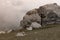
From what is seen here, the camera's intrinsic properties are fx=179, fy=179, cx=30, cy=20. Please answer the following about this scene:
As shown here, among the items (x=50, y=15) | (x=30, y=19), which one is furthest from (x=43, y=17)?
(x=30, y=19)

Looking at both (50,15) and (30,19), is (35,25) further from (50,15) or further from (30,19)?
(50,15)

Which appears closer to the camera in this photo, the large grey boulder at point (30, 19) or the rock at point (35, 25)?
the rock at point (35, 25)

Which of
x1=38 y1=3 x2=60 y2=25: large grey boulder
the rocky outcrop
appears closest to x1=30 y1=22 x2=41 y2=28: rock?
the rocky outcrop

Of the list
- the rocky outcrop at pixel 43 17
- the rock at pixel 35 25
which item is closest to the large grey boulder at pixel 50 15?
the rocky outcrop at pixel 43 17

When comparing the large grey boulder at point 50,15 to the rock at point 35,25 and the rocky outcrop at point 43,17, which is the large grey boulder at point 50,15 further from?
the rock at point 35,25

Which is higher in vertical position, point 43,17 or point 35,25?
point 43,17

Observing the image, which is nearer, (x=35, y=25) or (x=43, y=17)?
(x=35, y=25)

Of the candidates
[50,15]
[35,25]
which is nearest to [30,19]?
[35,25]

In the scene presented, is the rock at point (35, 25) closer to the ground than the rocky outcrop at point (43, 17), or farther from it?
closer to the ground

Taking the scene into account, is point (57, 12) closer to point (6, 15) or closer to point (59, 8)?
point (59, 8)

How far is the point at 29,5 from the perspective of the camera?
151 inches

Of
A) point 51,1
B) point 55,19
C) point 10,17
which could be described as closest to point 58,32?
point 55,19

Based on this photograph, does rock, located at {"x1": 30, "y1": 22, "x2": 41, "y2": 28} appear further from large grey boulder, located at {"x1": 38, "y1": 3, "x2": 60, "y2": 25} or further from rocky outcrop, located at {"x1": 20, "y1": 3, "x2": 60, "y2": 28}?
large grey boulder, located at {"x1": 38, "y1": 3, "x2": 60, "y2": 25}

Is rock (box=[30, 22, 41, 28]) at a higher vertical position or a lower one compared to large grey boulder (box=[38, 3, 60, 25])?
lower
